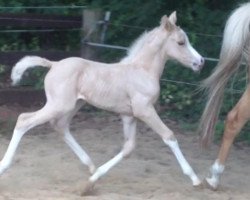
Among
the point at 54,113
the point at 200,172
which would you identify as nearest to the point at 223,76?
the point at 200,172

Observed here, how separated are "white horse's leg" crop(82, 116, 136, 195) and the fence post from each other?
11.7 ft

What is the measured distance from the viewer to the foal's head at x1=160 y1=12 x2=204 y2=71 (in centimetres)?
583

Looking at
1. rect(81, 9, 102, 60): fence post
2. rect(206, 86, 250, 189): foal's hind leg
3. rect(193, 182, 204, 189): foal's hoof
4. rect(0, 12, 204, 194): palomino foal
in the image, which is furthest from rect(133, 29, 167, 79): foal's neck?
rect(81, 9, 102, 60): fence post

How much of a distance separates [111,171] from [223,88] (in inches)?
45.5

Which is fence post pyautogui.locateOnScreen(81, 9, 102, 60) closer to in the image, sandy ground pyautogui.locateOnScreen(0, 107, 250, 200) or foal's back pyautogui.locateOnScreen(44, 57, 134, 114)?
sandy ground pyautogui.locateOnScreen(0, 107, 250, 200)

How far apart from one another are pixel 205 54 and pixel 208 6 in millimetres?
765

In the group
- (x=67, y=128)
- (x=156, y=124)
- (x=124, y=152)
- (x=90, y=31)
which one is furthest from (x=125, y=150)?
(x=90, y=31)

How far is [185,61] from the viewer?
19.2ft

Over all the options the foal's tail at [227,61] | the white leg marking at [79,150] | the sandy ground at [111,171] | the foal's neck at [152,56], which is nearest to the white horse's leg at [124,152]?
the sandy ground at [111,171]

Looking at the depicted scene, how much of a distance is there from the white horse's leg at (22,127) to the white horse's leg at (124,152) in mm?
533

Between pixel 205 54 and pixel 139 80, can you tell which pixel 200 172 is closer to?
pixel 139 80

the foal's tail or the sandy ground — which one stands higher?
the foal's tail

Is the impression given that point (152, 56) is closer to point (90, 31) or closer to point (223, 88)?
point (223, 88)

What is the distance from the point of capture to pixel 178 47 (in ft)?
19.2
